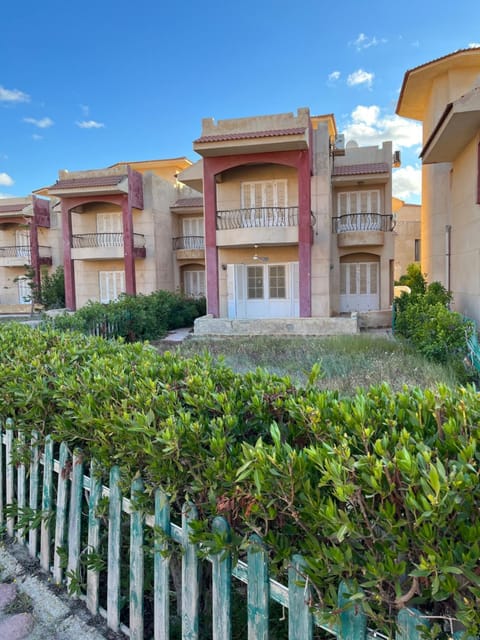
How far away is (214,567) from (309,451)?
0.79 m

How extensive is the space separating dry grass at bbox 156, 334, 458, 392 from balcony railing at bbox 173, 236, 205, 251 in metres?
12.0

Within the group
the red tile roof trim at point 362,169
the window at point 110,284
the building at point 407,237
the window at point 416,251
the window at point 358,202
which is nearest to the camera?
the red tile roof trim at point 362,169

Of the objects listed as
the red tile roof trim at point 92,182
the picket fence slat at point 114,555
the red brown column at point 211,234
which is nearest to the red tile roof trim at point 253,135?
the red brown column at point 211,234

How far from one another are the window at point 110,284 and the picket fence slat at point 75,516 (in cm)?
2094

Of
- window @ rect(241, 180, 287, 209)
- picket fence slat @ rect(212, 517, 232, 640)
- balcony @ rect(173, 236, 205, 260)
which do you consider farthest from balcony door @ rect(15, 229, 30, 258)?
picket fence slat @ rect(212, 517, 232, 640)

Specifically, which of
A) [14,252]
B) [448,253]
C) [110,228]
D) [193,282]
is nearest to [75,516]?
[448,253]

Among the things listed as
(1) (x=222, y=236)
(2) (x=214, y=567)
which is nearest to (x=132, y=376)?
(2) (x=214, y=567)

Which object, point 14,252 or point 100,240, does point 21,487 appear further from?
point 14,252

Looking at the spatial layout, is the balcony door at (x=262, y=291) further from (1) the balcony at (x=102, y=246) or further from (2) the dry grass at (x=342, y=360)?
(1) the balcony at (x=102, y=246)

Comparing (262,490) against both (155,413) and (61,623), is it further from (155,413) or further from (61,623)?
(61,623)

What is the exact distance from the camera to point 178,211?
24.2m

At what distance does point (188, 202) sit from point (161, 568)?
78.4ft

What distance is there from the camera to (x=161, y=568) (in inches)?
84.9

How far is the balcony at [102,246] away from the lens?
21.5 meters
